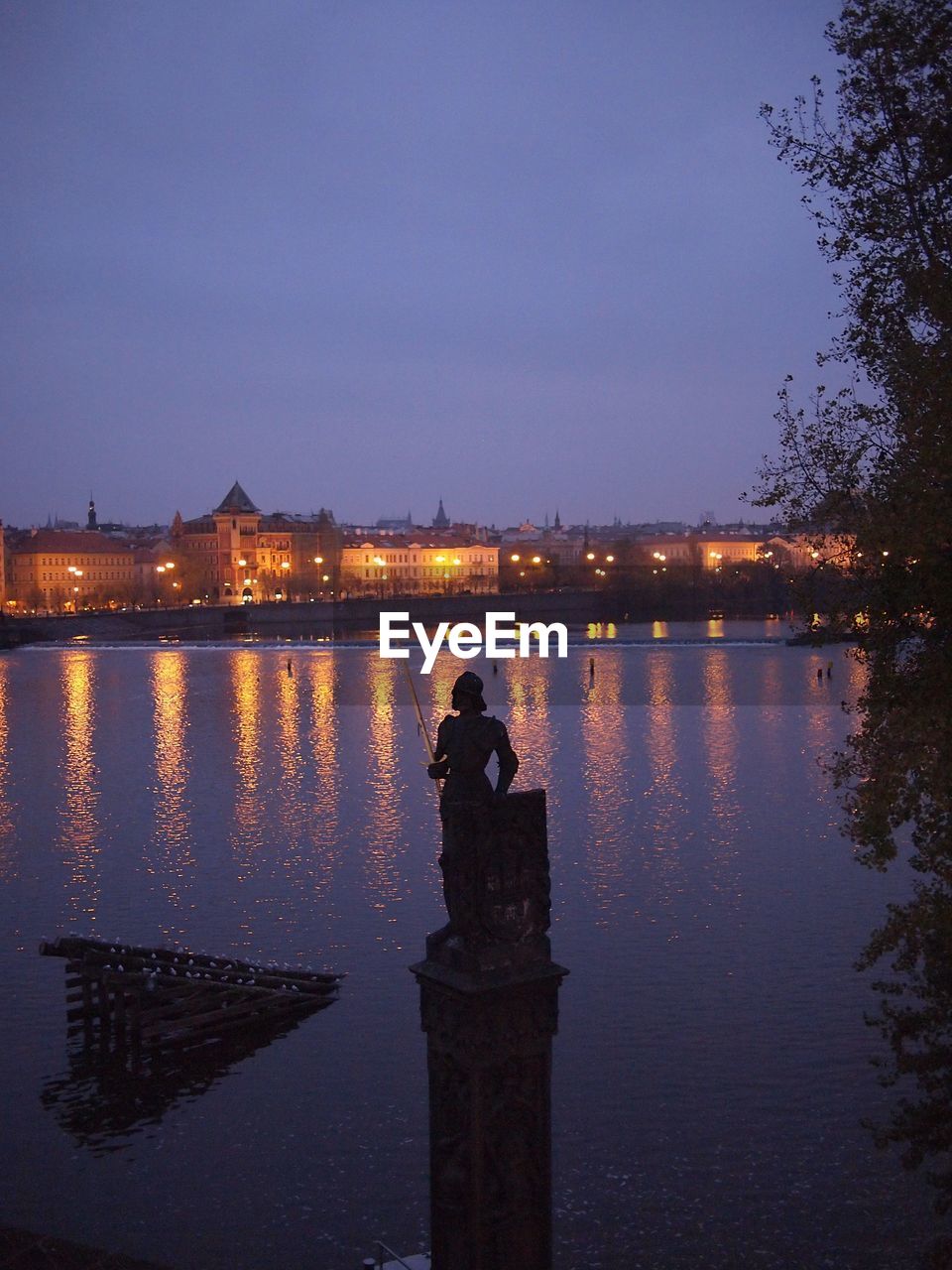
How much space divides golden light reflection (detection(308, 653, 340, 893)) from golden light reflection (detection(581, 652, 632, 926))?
2.61 m

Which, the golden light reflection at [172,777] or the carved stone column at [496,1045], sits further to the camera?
the golden light reflection at [172,777]

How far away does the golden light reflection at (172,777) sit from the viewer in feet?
43.3

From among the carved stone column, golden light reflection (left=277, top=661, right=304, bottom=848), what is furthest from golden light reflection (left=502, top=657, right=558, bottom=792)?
the carved stone column

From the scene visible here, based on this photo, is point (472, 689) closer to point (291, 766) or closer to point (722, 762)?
point (722, 762)

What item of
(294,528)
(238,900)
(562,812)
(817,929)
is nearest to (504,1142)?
(817,929)

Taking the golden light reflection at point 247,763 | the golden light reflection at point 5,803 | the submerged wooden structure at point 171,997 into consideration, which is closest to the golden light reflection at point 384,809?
the golden light reflection at point 247,763

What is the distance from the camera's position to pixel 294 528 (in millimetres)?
92500

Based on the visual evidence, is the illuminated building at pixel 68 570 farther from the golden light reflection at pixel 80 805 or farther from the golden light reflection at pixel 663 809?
the golden light reflection at pixel 663 809

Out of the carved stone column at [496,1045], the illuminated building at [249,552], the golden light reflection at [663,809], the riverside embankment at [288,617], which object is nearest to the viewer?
the carved stone column at [496,1045]

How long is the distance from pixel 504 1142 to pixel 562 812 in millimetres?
11311

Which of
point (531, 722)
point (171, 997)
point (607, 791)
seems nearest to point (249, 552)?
point (531, 722)

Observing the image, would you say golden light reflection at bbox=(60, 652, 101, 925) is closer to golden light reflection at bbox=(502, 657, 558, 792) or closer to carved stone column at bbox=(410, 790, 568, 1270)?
golden light reflection at bbox=(502, 657, 558, 792)

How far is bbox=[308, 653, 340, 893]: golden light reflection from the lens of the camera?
A: 12.8 meters

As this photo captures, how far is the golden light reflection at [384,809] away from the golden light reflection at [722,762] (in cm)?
305
